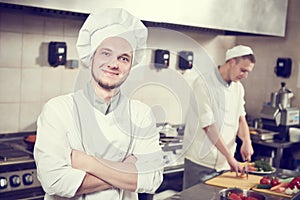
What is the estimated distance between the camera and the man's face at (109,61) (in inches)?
47.4

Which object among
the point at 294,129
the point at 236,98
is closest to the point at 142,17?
the point at 236,98

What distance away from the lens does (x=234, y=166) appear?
1.87 m

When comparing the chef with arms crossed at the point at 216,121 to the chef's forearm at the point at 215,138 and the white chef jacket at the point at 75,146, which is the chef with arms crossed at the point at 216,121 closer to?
the chef's forearm at the point at 215,138

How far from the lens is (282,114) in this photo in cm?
265

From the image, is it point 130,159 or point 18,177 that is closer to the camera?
point 130,159

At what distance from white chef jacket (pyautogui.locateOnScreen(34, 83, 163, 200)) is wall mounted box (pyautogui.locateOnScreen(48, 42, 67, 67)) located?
77 centimetres

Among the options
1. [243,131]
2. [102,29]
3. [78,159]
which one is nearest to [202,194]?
[78,159]

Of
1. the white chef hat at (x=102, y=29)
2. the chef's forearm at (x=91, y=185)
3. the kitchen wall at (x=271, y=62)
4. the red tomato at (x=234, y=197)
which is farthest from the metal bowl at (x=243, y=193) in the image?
the kitchen wall at (x=271, y=62)

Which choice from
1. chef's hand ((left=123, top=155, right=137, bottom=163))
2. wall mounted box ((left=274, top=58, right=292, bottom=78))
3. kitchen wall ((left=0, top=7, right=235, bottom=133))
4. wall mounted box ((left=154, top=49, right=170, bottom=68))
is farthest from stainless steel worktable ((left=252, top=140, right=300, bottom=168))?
chef's hand ((left=123, top=155, right=137, bottom=163))

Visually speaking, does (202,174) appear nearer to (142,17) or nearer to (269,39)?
(142,17)

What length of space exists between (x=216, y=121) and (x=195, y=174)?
0.89 ft

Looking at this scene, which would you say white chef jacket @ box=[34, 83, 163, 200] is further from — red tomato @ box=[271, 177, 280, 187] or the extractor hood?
red tomato @ box=[271, 177, 280, 187]

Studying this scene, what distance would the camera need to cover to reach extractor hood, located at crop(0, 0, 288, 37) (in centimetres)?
134

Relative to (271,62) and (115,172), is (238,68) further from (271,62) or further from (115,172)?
(115,172)
